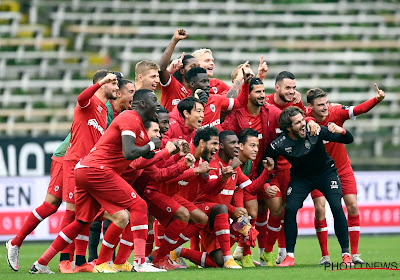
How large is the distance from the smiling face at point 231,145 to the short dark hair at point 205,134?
1.10 ft

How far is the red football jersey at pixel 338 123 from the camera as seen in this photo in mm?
10250

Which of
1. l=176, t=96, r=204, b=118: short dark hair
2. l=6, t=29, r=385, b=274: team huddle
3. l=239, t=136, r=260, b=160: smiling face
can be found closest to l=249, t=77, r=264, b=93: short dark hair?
l=6, t=29, r=385, b=274: team huddle

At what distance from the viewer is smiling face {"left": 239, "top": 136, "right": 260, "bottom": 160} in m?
9.95

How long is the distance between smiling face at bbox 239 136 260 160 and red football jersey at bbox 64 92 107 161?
1832 mm

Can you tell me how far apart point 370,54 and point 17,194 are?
12548 millimetres

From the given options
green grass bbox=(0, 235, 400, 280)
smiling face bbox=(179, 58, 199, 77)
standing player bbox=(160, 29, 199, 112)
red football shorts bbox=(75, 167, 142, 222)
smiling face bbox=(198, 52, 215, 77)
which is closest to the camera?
green grass bbox=(0, 235, 400, 280)

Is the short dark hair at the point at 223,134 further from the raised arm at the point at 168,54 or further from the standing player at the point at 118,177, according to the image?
the standing player at the point at 118,177

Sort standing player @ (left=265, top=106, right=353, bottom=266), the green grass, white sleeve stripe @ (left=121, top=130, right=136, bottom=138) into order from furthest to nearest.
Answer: standing player @ (left=265, top=106, right=353, bottom=266), white sleeve stripe @ (left=121, top=130, right=136, bottom=138), the green grass

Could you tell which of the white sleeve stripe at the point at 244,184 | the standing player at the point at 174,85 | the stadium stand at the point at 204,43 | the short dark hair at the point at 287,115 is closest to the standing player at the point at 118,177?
the standing player at the point at 174,85

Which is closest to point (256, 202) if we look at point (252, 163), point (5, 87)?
point (252, 163)

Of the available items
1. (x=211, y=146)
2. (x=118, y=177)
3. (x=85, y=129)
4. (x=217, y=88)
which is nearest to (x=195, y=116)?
(x=211, y=146)

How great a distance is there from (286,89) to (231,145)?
1.26 metres

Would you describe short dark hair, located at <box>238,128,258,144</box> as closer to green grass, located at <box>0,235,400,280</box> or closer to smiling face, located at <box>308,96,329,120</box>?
smiling face, located at <box>308,96,329,120</box>

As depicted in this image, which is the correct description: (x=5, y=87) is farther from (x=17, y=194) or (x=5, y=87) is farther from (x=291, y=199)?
(x=291, y=199)
